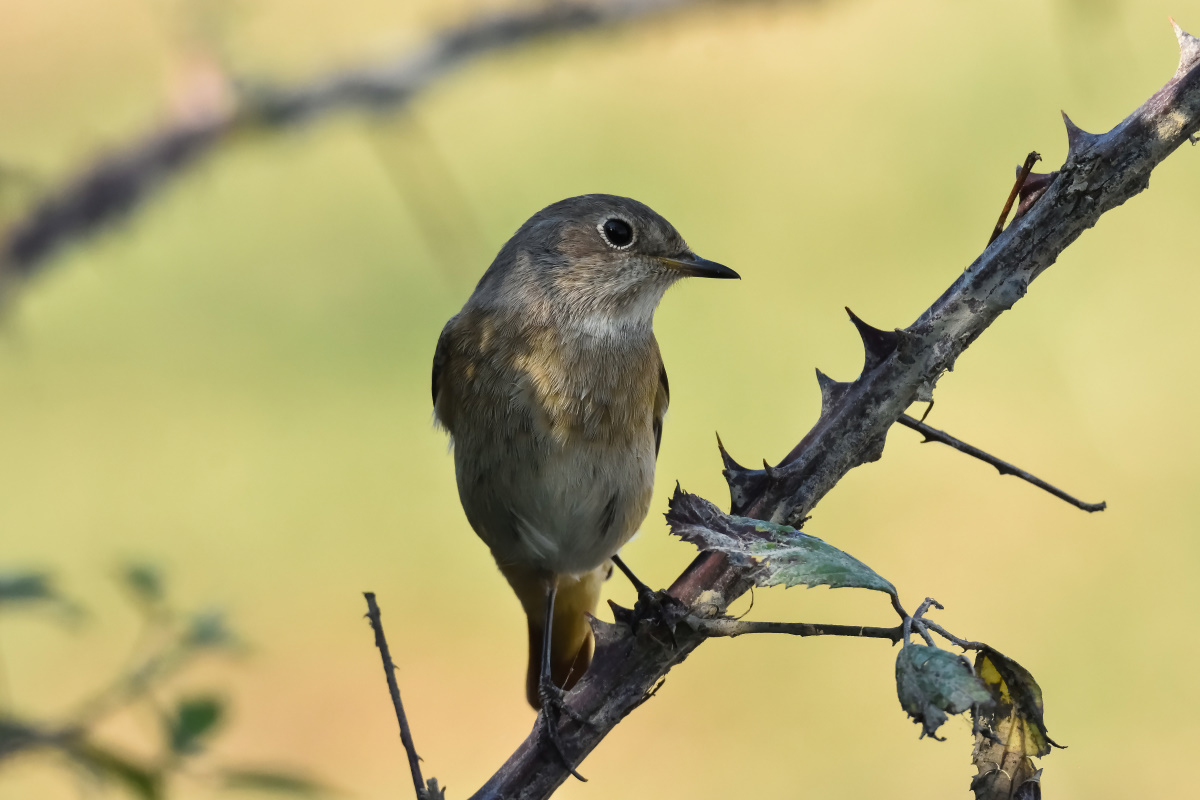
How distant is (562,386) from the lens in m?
3.70

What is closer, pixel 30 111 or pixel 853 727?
pixel 853 727

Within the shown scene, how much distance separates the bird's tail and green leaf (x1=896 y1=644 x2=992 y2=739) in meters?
3.00

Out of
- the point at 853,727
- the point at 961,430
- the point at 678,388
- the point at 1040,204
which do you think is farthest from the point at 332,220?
the point at 1040,204

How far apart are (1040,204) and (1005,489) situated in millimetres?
7988

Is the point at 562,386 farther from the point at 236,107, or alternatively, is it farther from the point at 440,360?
the point at 236,107

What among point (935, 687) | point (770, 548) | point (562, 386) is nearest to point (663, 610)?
point (770, 548)

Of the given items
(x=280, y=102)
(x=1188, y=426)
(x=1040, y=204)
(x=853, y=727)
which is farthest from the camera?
(x=1188, y=426)

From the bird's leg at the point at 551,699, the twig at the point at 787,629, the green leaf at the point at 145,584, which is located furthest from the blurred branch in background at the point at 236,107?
the twig at the point at 787,629

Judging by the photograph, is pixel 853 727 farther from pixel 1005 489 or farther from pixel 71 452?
pixel 71 452

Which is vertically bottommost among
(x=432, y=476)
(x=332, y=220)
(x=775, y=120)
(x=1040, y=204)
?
(x=1040, y=204)

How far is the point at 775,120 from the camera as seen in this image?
463 inches

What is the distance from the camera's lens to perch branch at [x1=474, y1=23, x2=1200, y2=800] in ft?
5.31

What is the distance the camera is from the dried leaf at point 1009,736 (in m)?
1.54

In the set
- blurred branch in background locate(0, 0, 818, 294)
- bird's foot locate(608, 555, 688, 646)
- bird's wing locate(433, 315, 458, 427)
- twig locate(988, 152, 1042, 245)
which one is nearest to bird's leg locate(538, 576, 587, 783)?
bird's foot locate(608, 555, 688, 646)
